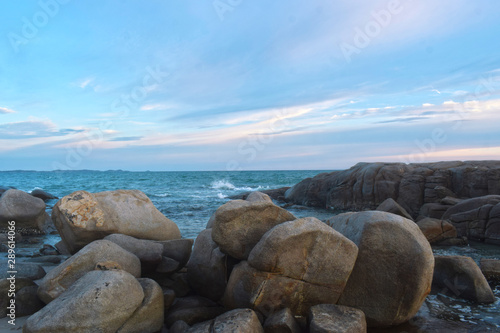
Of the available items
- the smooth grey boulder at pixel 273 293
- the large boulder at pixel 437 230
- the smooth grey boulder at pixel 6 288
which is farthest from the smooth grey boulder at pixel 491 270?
the smooth grey boulder at pixel 6 288

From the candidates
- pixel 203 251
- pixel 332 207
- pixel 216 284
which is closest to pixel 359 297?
pixel 216 284

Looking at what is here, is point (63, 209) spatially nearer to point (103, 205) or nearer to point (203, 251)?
point (103, 205)

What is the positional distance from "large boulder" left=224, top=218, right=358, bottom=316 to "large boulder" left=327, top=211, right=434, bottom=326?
0.41 meters

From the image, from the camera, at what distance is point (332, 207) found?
2553cm

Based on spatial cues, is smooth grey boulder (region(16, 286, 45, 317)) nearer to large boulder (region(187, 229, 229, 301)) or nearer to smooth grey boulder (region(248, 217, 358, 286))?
large boulder (region(187, 229, 229, 301))

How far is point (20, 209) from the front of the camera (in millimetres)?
14211

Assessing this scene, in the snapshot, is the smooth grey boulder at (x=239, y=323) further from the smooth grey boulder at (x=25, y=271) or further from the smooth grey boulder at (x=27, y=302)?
the smooth grey boulder at (x=25, y=271)

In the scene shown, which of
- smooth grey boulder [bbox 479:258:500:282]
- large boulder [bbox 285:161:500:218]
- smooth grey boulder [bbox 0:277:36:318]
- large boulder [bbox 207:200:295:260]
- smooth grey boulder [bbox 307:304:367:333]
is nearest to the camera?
smooth grey boulder [bbox 307:304:367:333]

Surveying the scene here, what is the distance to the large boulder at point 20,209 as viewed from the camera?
45.7 ft

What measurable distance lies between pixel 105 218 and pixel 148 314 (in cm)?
392

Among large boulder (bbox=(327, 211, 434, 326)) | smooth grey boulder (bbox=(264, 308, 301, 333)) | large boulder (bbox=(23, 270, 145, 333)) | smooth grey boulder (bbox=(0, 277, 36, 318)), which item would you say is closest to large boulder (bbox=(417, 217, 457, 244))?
large boulder (bbox=(327, 211, 434, 326))

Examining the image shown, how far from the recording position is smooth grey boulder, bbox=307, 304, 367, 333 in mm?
5090

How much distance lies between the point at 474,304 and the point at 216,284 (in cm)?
503

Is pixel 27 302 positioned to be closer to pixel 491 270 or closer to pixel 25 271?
pixel 25 271
